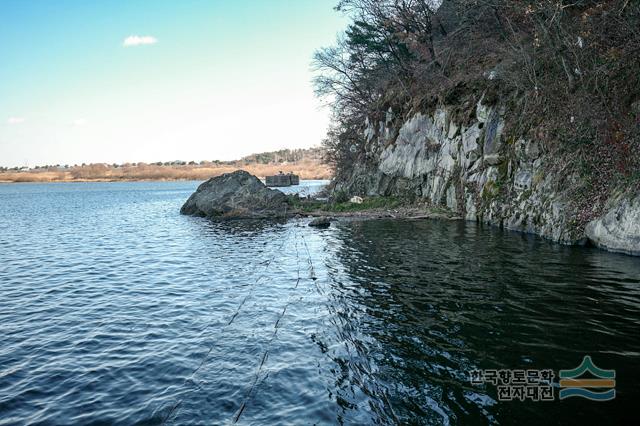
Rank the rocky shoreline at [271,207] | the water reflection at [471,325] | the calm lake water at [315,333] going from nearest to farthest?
the water reflection at [471,325] < the calm lake water at [315,333] < the rocky shoreline at [271,207]

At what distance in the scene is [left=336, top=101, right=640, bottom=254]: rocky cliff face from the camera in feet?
71.6

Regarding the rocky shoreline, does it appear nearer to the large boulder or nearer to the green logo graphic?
the large boulder

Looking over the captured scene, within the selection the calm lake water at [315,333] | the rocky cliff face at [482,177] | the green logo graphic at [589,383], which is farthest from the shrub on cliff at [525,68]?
the green logo graphic at [589,383]

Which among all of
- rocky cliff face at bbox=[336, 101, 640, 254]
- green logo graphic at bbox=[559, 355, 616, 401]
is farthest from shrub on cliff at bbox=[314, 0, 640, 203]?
green logo graphic at bbox=[559, 355, 616, 401]

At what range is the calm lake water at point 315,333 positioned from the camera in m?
8.09

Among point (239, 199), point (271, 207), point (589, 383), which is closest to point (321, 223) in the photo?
point (271, 207)

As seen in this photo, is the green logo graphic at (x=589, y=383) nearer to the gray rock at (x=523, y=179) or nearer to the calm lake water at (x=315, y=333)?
the calm lake water at (x=315, y=333)

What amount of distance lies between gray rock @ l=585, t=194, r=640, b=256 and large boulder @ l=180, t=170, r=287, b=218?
27085mm

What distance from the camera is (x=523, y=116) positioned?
29109 millimetres

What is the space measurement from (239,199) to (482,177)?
75.9ft

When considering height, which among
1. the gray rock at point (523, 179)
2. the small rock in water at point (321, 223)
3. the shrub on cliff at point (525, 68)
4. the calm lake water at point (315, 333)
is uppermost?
the shrub on cliff at point (525, 68)

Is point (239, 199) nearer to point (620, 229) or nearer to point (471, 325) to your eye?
point (620, 229)

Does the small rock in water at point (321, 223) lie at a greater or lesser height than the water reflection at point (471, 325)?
greater

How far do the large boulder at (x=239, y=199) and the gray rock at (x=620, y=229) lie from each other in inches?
1066
